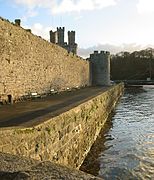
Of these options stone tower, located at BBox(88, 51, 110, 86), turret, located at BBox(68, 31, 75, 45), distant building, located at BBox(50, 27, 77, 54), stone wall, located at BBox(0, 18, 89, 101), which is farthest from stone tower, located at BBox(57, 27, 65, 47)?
stone wall, located at BBox(0, 18, 89, 101)

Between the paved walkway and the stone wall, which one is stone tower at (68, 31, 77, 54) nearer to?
the stone wall

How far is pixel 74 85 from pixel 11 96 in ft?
50.5

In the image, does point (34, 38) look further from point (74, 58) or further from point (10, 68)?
point (74, 58)

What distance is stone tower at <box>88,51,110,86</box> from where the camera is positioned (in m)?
40.4

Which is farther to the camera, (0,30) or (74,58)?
(74,58)

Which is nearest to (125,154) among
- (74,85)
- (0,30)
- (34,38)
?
(0,30)

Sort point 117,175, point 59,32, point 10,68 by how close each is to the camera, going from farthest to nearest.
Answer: point 59,32
point 10,68
point 117,175

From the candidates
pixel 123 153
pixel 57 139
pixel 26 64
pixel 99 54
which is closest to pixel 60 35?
pixel 99 54

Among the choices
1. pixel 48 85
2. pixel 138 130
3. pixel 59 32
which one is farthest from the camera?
pixel 59 32

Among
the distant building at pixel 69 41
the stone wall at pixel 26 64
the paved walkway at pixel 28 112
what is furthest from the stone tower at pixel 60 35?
the paved walkway at pixel 28 112

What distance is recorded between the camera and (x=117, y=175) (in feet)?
27.2

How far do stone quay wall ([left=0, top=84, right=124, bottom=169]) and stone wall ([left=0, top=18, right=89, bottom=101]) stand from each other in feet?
9.84

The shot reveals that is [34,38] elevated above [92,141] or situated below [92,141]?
above

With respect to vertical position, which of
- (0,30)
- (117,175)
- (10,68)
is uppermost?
(0,30)
